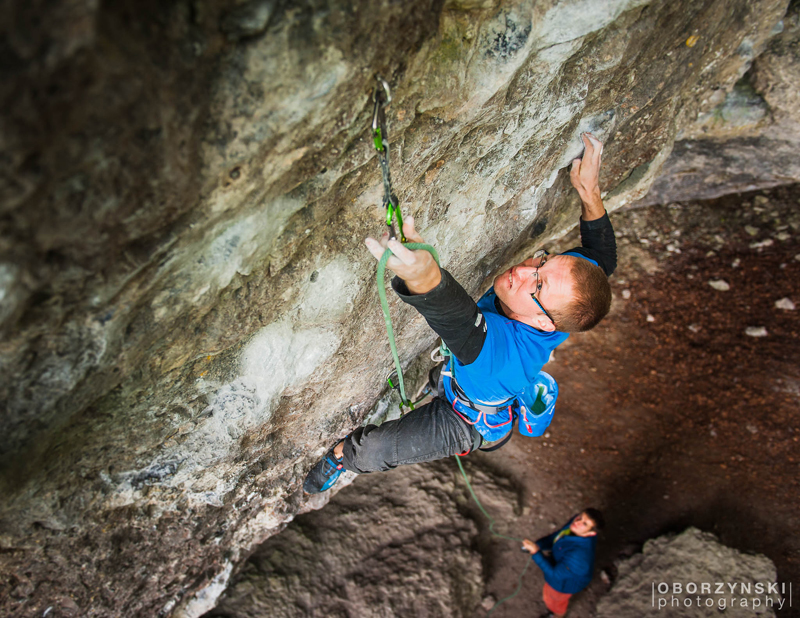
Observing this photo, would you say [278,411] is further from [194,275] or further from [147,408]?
[194,275]

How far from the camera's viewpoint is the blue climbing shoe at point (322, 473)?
3.19 metres

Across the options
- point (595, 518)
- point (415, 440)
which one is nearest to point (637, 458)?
point (595, 518)

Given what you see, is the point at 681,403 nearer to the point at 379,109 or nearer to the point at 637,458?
the point at 637,458

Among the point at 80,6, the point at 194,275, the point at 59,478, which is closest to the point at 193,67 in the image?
the point at 80,6

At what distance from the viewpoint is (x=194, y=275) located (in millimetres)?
1570

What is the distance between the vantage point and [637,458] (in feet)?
17.0

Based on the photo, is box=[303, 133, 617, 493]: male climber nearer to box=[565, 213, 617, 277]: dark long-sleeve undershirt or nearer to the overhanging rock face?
box=[565, 213, 617, 277]: dark long-sleeve undershirt

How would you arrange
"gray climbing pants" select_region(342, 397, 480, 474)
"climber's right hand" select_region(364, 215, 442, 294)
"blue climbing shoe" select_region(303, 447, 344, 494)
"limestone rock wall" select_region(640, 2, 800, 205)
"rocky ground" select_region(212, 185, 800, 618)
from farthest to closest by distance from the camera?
"limestone rock wall" select_region(640, 2, 800, 205)
"rocky ground" select_region(212, 185, 800, 618)
"blue climbing shoe" select_region(303, 447, 344, 494)
"gray climbing pants" select_region(342, 397, 480, 474)
"climber's right hand" select_region(364, 215, 442, 294)

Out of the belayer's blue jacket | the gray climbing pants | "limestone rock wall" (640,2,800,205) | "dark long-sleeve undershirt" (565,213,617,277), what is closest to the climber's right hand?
the gray climbing pants

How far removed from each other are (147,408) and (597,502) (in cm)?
482

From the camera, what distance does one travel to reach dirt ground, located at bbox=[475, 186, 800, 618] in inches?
183

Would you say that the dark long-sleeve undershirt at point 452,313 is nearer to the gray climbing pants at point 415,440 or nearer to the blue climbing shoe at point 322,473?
the gray climbing pants at point 415,440

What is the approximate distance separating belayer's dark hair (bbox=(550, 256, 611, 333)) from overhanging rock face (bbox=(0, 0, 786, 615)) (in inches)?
26.8

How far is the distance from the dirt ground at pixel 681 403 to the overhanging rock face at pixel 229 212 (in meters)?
2.70
